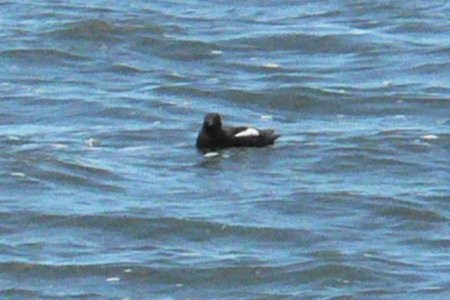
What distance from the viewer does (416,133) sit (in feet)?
68.2

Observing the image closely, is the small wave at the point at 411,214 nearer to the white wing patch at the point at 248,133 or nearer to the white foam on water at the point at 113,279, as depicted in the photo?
the white wing patch at the point at 248,133

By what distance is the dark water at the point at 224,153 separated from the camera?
1591 centimetres

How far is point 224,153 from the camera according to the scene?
20.2 metres

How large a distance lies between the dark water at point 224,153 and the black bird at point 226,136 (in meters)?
0.10

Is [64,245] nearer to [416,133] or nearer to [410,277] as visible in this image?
[410,277]

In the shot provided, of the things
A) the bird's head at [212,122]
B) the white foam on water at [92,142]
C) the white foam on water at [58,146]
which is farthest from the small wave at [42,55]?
the bird's head at [212,122]

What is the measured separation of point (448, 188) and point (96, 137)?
12.9 feet

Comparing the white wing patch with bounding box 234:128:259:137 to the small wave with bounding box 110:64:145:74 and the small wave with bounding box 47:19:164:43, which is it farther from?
the small wave with bounding box 47:19:164:43

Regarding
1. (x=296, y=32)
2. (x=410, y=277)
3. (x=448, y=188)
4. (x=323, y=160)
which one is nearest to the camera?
(x=410, y=277)

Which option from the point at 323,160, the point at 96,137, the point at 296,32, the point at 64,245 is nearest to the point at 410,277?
the point at 64,245

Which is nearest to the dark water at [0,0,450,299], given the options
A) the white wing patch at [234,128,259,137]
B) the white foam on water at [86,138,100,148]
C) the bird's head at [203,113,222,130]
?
the white foam on water at [86,138,100,148]

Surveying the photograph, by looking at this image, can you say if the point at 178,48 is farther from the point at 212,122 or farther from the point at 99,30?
the point at 212,122

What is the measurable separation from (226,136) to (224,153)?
0.56ft

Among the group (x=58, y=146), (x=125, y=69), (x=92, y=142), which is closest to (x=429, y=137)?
(x=92, y=142)
